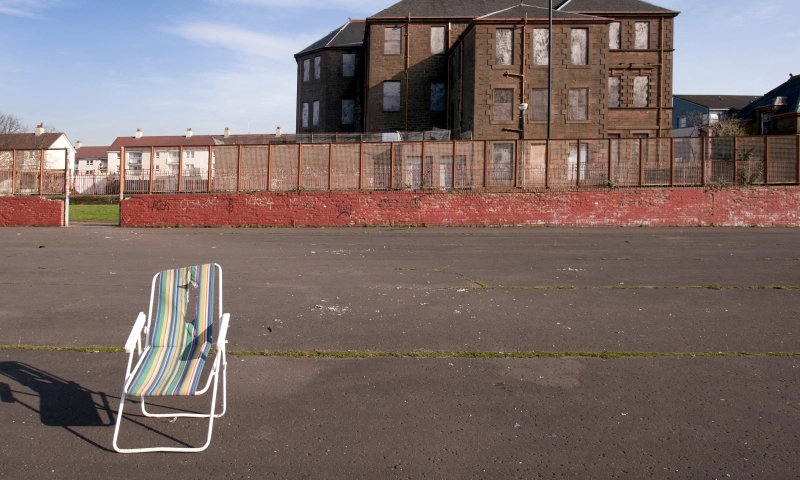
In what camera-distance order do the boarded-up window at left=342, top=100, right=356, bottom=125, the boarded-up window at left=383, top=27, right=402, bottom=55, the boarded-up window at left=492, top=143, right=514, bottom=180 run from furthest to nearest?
1. the boarded-up window at left=342, top=100, right=356, bottom=125
2. the boarded-up window at left=383, top=27, right=402, bottom=55
3. the boarded-up window at left=492, top=143, right=514, bottom=180

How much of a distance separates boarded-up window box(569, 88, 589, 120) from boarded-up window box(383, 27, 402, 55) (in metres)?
12.0

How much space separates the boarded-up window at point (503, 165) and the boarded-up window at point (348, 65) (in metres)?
26.9

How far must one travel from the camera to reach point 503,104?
37.0 m

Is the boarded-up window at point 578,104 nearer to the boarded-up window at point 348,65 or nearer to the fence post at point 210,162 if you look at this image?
the boarded-up window at point 348,65

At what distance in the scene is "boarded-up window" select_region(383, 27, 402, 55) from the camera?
140 ft

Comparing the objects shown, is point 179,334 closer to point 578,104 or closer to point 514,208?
point 514,208

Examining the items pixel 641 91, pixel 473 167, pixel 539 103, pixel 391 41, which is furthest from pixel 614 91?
pixel 473 167

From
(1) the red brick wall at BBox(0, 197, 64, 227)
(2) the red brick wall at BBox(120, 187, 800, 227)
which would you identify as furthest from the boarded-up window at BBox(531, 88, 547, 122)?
(1) the red brick wall at BBox(0, 197, 64, 227)

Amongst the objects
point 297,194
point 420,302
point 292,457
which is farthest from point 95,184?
point 292,457

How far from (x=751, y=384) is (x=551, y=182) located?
812 inches

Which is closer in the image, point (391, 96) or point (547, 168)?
point (547, 168)

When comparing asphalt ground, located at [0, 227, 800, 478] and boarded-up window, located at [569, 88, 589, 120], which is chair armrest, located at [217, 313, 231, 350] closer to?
asphalt ground, located at [0, 227, 800, 478]

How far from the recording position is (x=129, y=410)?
201 inches

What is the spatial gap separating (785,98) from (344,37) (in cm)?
3506
